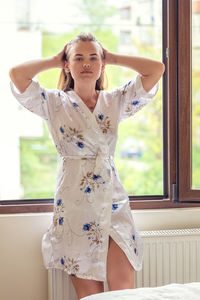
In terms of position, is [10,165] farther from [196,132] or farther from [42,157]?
[196,132]

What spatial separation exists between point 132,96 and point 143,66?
0.13m

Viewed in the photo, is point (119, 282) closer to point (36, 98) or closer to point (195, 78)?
point (36, 98)

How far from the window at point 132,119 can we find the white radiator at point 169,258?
20cm

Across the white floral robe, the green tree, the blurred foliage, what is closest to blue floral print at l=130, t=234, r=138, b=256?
the white floral robe

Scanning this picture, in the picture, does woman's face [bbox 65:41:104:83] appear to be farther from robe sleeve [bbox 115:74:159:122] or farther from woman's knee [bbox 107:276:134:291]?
woman's knee [bbox 107:276:134:291]

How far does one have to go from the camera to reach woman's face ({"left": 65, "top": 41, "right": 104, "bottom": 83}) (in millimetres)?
1799

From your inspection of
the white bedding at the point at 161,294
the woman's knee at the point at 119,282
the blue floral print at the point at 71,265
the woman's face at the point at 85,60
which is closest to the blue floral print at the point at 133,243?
the woman's knee at the point at 119,282

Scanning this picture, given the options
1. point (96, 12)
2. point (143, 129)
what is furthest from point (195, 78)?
point (96, 12)

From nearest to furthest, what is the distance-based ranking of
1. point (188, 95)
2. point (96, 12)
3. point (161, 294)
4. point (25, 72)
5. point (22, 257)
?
point (161, 294) → point (25, 72) → point (22, 257) → point (188, 95) → point (96, 12)

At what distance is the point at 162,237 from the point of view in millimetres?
2068

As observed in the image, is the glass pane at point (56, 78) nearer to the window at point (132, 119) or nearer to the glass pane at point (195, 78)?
the window at point (132, 119)

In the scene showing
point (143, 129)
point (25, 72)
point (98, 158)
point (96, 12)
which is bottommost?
point (98, 158)

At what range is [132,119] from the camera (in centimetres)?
236

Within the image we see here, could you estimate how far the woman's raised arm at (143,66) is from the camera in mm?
1832
